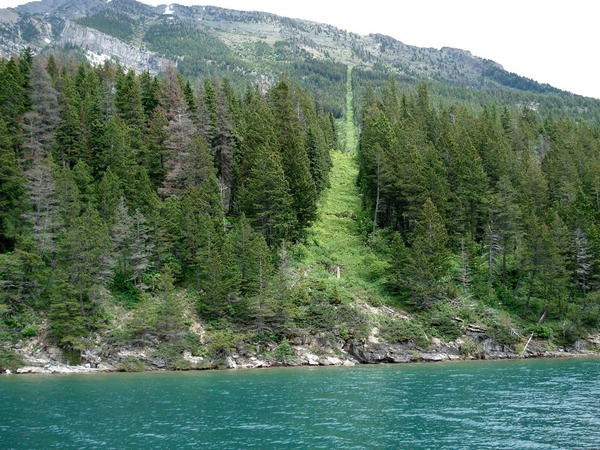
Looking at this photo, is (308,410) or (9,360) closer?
(308,410)

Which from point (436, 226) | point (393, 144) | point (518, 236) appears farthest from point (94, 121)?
point (518, 236)

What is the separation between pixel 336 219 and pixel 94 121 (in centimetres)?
3525

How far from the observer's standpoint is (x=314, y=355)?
47.7 meters

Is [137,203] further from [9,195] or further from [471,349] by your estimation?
[471,349]

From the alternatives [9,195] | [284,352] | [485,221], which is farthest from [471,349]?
[9,195]

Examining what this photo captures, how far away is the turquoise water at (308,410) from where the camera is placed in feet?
71.1

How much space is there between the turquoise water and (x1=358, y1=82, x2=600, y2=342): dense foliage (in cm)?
1729

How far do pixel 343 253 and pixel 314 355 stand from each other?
61.5 feet

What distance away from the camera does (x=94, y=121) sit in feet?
218

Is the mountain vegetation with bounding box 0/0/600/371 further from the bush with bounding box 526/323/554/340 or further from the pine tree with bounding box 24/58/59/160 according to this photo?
the pine tree with bounding box 24/58/59/160

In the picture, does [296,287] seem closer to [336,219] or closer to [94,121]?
[336,219]

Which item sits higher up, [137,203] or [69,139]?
[69,139]

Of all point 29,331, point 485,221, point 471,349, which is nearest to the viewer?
point 29,331

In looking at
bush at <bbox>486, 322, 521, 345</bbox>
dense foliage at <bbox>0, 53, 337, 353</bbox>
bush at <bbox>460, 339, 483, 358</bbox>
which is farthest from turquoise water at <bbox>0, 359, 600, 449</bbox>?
bush at <bbox>486, 322, 521, 345</bbox>
